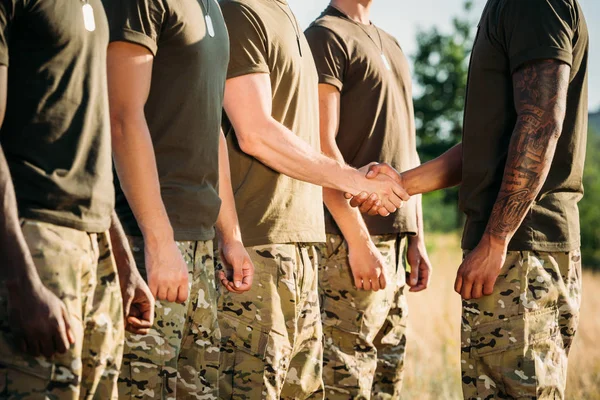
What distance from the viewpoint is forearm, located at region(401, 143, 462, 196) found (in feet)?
15.0

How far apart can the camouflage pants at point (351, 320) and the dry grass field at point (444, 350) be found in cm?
284

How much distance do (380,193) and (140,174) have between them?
184cm

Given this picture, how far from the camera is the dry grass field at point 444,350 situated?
7.59 meters

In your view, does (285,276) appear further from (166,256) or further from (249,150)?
(166,256)

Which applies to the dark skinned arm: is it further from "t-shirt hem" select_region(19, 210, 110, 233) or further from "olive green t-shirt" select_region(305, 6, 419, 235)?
"olive green t-shirt" select_region(305, 6, 419, 235)

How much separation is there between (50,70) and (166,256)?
32.4 inches

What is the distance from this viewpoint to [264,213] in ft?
12.1

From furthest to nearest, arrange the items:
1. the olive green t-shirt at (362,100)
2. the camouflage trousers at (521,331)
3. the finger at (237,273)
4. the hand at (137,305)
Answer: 1. the olive green t-shirt at (362,100)
2. the camouflage trousers at (521,331)
3. the finger at (237,273)
4. the hand at (137,305)

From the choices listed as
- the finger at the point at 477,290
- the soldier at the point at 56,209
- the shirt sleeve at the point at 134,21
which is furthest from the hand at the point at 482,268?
the soldier at the point at 56,209

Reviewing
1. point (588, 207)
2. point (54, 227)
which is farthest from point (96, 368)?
point (588, 207)

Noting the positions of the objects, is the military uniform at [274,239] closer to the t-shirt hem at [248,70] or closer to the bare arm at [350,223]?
the t-shirt hem at [248,70]

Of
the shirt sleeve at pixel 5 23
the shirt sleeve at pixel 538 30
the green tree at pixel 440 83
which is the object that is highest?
the green tree at pixel 440 83

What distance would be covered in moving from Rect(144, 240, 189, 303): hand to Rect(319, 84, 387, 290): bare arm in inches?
63.2

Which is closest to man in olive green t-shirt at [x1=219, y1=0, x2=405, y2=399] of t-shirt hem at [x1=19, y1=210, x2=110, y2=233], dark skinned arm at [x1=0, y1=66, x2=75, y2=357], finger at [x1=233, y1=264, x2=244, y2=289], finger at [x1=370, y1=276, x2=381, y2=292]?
finger at [x1=233, y1=264, x2=244, y2=289]
